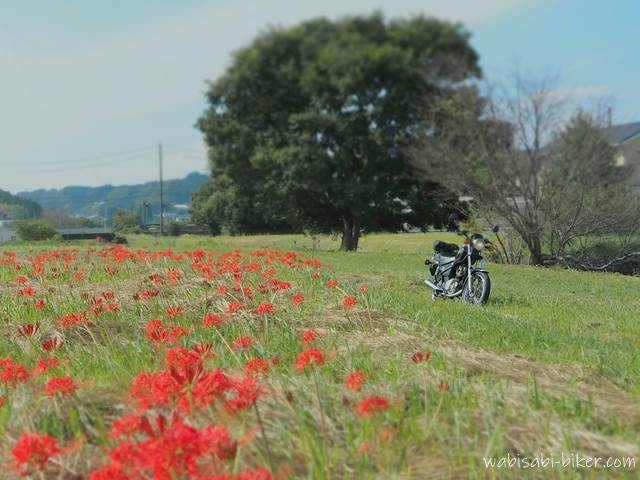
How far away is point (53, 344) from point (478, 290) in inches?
221

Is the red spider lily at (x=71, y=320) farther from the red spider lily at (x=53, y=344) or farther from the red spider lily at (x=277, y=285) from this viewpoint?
the red spider lily at (x=277, y=285)

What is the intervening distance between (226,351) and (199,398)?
1545 mm

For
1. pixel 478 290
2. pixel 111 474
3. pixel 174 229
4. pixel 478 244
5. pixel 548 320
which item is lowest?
pixel 548 320

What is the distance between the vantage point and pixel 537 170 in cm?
1711

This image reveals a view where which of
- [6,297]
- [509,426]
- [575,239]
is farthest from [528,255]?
[509,426]

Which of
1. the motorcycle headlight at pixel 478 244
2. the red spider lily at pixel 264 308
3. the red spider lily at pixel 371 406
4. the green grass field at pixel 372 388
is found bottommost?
the green grass field at pixel 372 388

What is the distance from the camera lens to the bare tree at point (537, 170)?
1684cm

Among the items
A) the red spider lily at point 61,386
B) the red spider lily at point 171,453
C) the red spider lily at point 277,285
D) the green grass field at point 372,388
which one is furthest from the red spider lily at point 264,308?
the red spider lily at point 171,453

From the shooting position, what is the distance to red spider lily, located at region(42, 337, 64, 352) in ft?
11.5

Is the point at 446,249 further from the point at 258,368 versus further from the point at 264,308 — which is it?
the point at 258,368

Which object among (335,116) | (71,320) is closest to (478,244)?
(71,320)

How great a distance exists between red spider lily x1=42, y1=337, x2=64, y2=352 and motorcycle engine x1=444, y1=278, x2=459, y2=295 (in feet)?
18.5

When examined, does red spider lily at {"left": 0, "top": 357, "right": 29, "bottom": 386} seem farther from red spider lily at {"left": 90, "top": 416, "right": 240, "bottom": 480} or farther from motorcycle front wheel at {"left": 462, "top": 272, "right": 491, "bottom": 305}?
motorcycle front wheel at {"left": 462, "top": 272, "right": 491, "bottom": 305}

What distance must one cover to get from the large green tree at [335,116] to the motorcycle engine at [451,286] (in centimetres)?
1088
